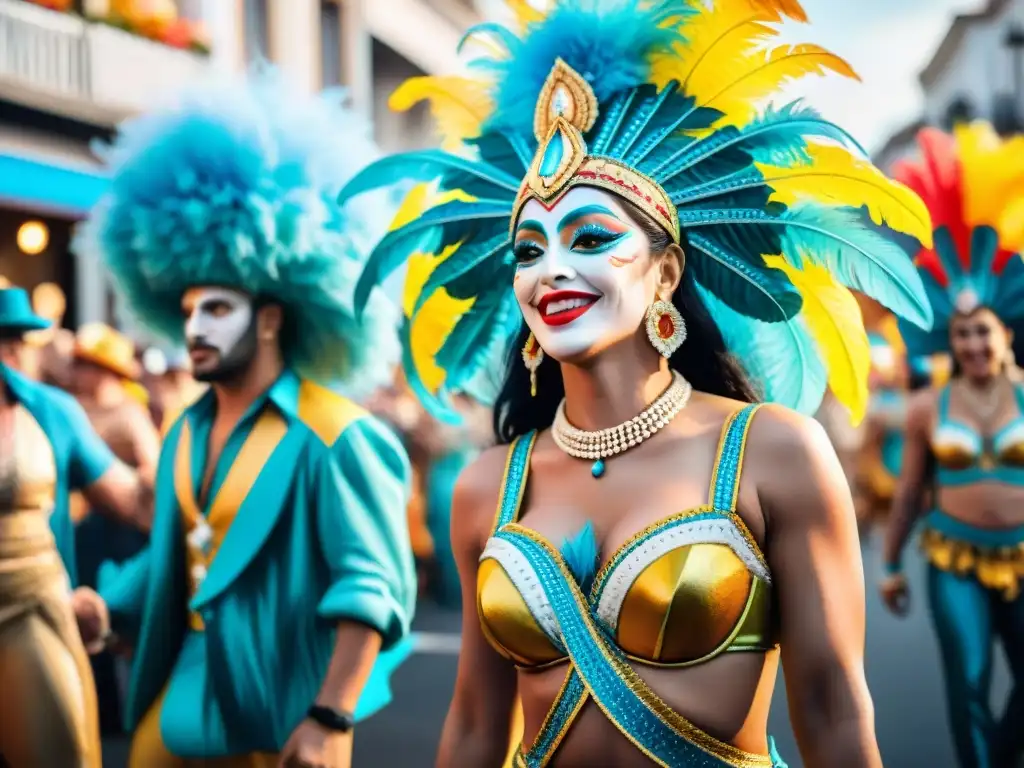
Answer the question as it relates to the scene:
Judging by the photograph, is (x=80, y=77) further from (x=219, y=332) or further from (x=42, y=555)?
(x=219, y=332)

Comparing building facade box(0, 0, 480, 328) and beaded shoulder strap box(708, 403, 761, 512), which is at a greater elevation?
building facade box(0, 0, 480, 328)

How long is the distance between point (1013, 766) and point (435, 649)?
13.5 ft

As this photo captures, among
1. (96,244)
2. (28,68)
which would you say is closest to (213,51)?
(28,68)

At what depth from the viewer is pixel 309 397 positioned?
11.8 feet

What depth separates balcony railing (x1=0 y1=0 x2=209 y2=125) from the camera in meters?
12.7

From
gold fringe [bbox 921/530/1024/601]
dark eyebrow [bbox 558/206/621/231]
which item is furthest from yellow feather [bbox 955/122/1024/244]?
dark eyebrow [bbox 558/206/621/231]

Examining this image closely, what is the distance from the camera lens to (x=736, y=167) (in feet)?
7.85

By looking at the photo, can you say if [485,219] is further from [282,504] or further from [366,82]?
[366,82]

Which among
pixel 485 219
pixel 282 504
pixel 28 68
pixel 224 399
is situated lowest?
pixel 282 504

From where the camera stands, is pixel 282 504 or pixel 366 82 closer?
pixel 282 504

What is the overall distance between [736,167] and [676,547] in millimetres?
773

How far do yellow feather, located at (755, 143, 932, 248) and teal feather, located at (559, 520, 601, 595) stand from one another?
0.74 m

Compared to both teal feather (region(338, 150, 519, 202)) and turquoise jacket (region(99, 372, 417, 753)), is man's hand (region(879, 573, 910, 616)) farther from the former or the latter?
teal feather (region(338, 150, 519, 202))

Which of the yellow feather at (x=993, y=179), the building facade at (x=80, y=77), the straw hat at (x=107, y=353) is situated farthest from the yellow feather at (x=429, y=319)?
the building facade at (x=80, y=77)
